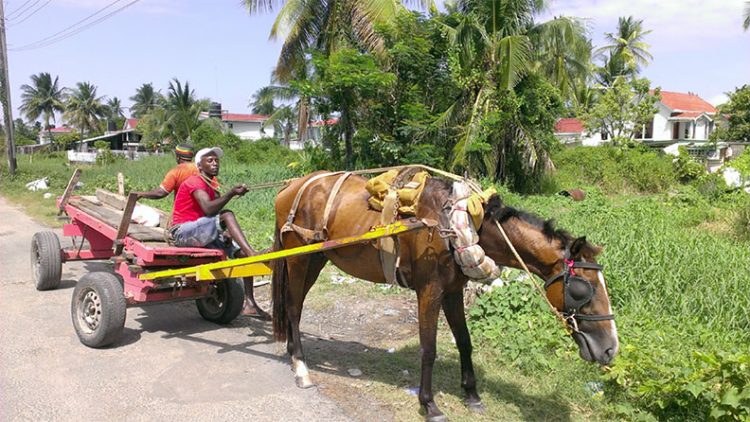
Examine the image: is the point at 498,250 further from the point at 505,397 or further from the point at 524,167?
the point at 524,167

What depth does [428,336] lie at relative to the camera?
12.3ft

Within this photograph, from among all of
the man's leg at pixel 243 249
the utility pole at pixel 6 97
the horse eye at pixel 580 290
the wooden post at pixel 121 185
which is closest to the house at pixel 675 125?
the utility pole at pixel 6 97

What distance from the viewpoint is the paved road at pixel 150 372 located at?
3.83 m

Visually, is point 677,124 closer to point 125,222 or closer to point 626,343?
point 626,343

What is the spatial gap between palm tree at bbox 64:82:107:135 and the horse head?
74.7m

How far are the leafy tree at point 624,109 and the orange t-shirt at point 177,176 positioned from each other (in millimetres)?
28842

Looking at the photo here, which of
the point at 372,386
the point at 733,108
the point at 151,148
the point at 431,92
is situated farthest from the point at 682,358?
the point at 151,148

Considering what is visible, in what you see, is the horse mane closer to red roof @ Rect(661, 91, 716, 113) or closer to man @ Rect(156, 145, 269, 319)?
man @ Rect(156, 145, 269, 319)

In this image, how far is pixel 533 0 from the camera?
16.7 meters

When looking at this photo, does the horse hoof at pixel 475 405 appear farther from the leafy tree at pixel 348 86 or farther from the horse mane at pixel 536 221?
the leafy tree at pixel 348 86

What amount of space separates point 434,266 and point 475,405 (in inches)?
43.7

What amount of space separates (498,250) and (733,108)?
41568mm

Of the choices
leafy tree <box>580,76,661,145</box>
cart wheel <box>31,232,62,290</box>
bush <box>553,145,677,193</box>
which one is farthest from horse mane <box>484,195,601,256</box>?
leafy tree <box>580,76,661,145</box>

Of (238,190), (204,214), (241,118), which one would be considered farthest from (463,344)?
(241,118)
